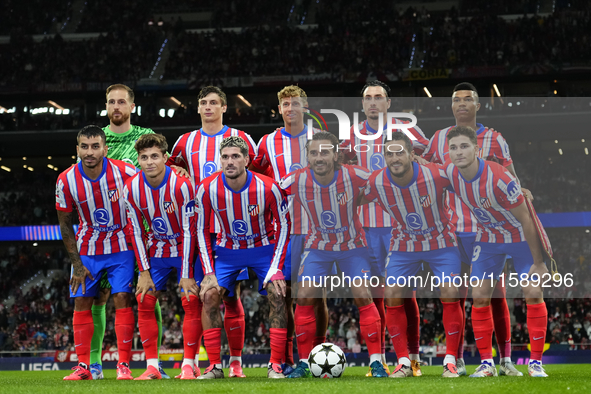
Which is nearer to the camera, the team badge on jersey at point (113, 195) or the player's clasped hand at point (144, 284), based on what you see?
the player's clasped hand at point (144, 284)

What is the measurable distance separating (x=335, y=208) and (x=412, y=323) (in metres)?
1.48

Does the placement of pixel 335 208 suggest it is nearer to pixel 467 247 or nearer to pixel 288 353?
pixel 467 247

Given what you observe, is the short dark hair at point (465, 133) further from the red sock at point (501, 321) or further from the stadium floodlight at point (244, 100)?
the stadium floodlight at point (244, 100)

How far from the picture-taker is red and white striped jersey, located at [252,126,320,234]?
7.10m

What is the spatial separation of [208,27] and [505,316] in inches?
1037

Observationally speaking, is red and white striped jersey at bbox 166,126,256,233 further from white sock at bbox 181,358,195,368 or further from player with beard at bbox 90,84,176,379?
white sock at bbox 181,358,195,368

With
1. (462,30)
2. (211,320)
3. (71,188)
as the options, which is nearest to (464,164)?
(211,320)

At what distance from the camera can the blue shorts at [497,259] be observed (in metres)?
6.09

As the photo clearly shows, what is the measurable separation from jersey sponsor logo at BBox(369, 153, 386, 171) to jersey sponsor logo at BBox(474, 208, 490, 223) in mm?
1209

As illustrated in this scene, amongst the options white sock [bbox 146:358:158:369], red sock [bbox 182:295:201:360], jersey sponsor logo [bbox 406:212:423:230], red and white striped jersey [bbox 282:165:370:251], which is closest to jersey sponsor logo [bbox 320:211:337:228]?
red and white striped jersey [bbox 282:165:370:251]

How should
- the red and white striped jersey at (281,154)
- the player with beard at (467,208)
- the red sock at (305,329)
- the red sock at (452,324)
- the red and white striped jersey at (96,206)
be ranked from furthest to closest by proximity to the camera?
the red and white striped jersey at (281,154), the red and white striped jersey at (96,206), the player with beard at (467,208), the red sock at (305,329), the red sock at (452,324)

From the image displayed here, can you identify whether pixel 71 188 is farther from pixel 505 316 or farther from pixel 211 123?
pixel 505 316

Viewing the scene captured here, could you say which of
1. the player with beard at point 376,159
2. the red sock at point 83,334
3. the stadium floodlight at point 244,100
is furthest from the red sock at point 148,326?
the stadium floodlight at point 244,100

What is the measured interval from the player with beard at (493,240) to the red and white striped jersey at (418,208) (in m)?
0.22
